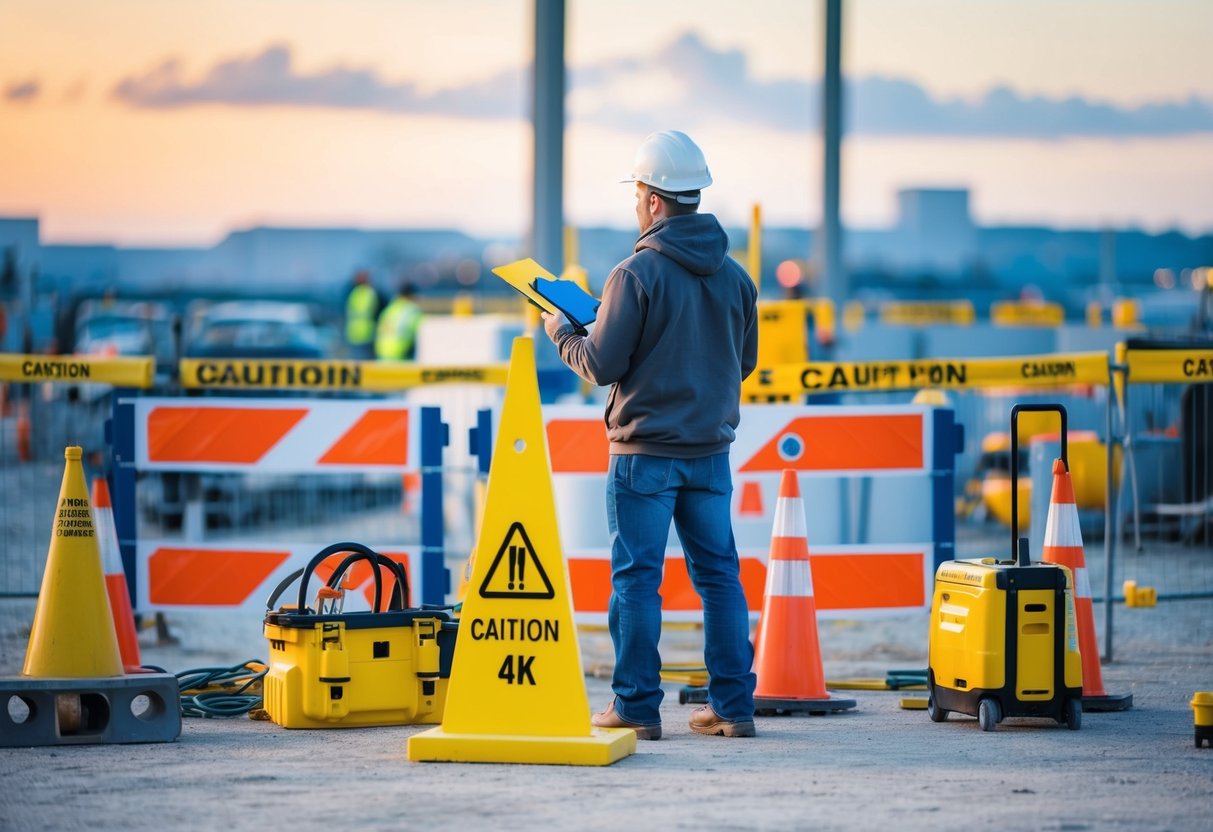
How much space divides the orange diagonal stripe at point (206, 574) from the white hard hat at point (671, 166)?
12.1 feet

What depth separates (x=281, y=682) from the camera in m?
7.34

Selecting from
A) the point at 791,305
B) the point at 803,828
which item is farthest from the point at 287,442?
the point at 803,828

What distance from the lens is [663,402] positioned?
271 inches

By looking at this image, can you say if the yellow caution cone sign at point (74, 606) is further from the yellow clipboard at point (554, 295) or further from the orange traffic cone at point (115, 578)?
the yellow clipboard at point (554, 295)

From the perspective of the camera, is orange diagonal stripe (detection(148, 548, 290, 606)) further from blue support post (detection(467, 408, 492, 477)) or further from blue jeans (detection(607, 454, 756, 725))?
blue jeans (detection(607, 454, 756, 725))

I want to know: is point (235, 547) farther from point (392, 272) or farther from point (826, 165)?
point (392, 272)

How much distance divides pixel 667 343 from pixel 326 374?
4903 mm

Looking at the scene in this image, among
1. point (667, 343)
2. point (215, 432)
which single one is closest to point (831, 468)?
point (667, 343)

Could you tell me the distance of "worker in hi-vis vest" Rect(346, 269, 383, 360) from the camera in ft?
87.2

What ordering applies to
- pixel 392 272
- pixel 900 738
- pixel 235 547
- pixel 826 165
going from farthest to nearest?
pixel 392 272
pixel 826 165
pixel 235 547
pixel 900 738

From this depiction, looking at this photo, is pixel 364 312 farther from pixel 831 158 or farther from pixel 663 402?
pixel 663 402

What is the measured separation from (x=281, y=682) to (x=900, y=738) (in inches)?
96.5

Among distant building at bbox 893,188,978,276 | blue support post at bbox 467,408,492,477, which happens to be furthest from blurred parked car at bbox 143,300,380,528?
distant building at bbox 893,188,978,276

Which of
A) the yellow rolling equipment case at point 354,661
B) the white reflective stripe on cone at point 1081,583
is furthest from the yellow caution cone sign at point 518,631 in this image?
the white reflective stripe on cone at point 1081,583
